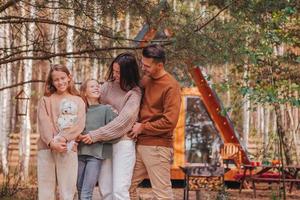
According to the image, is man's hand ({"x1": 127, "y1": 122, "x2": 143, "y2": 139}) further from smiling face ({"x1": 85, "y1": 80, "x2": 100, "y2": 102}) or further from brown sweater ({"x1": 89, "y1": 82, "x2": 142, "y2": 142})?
smiling face ({"x1": 85, "y1": 80, "x2": 100, "y2": 102})

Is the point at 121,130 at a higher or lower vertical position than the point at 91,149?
higher

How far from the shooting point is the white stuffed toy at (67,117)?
505cm

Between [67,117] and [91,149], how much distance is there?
0.98 ft

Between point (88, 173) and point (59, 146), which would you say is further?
point (88, 173)

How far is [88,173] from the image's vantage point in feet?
16.9

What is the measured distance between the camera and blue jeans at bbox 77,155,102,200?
5.15 metres

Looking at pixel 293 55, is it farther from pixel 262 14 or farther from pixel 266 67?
pixel 262 14

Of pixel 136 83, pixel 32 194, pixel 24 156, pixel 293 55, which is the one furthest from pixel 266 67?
pixel 24 156

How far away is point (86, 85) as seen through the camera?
529 cm

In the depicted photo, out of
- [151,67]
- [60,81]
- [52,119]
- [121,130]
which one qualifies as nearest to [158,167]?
[121,130]

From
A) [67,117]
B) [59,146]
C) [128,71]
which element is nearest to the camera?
[59,146]

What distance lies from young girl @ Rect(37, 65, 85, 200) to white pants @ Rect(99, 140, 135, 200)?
25 cm

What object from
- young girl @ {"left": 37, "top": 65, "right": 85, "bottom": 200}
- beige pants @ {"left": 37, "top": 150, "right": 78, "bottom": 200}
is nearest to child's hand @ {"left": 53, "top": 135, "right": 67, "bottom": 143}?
young girl @ {"left": 37, "top": 65, "right": 85, "bottom": 200}

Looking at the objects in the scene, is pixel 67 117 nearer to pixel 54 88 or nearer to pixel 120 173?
pixel 54 88
